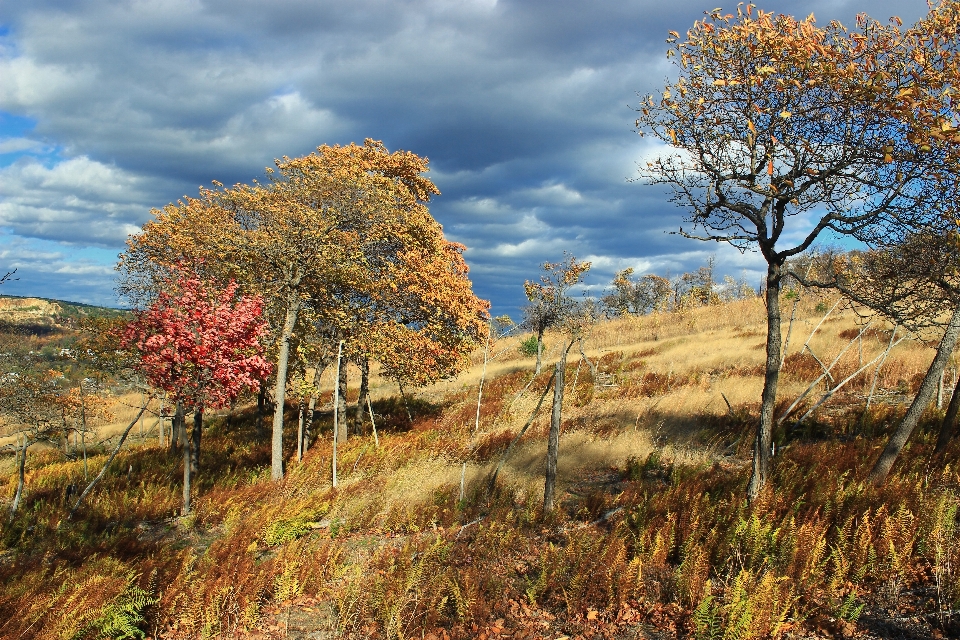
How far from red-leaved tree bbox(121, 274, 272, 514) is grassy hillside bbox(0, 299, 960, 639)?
2.69 m

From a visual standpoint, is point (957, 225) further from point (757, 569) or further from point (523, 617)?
point (523, 617)

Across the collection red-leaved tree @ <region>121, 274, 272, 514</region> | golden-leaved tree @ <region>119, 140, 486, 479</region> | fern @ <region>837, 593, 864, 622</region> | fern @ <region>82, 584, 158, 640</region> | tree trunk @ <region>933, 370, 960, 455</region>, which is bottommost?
fern @ <region>82, 584, 158, 640</region>

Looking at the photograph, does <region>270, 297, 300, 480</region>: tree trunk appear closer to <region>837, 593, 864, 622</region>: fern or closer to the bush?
<region>837, 593, 864, 622</region>: fern

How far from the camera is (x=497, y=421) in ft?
60.3

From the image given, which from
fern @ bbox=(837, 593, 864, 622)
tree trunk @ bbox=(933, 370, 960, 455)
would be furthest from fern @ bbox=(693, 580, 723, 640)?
tree trunk @ bbox=(933, 370, 960, 455)

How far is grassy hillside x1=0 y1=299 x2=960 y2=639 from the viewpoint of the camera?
549 centimetres

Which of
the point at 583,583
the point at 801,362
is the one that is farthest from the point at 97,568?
the point at 801,362

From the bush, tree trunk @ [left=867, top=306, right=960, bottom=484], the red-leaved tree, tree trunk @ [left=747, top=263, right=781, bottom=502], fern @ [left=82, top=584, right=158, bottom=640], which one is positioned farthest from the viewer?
the bush

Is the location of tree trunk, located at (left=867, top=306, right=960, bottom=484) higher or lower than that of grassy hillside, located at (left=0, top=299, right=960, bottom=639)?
higher

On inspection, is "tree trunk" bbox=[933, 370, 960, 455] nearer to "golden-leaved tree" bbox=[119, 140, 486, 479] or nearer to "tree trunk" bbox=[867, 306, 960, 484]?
"tree trunk" bbox=[867, 306, 960, 484]

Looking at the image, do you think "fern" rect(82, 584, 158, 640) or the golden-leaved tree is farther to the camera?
the golden-leaved tree

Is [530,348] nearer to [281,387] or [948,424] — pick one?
[281,387]

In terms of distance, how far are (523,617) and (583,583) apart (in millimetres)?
801

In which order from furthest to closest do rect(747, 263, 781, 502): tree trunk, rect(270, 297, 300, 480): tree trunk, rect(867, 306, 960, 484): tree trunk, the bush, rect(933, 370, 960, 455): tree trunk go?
the bush < rect(270, 297, 300, 480): tree trunk < rect(933, 370, 960, 455): tree trunk < rect(867, 306, 960, 484): tree trunk < rect(747, 263, 781, 502): tree trunk
